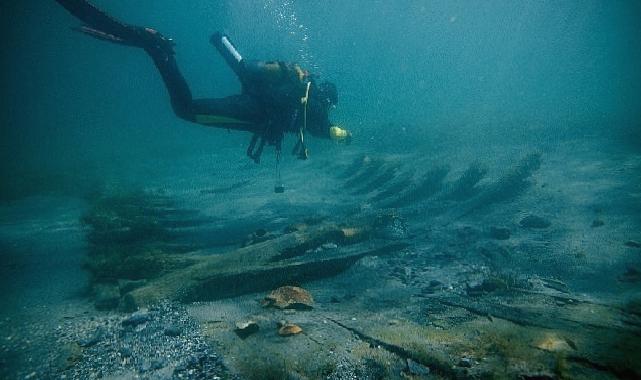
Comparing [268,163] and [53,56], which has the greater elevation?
[53,56]

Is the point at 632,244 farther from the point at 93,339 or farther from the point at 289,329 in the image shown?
the point at 93,339

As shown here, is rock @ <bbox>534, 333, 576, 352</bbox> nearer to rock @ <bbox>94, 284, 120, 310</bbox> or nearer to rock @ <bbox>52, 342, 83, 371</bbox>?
rock @ <bbox>52, 342, 83, 371</bbox>

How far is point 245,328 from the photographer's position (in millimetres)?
4152

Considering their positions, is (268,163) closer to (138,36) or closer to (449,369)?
(138,36)

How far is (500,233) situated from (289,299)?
5.72m

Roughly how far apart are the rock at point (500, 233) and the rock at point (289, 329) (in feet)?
19.6

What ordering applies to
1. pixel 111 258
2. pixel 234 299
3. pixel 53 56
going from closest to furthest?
pixel 234 299, pixel 111 258, pixel 53 56

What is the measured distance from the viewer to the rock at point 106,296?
16.8 feet

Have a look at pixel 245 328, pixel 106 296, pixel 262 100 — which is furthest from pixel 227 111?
pixel 245 328

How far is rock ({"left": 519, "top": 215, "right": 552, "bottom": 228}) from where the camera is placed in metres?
8.34

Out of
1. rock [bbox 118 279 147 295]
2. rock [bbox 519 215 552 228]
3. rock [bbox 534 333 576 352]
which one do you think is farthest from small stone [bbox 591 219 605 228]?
rock [bbox 118 279 147 295]

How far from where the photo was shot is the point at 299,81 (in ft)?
22.2

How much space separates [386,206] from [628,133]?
15.6 meters

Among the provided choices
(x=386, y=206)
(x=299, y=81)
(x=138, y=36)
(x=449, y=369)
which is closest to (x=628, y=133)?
(x=386, y=206)
